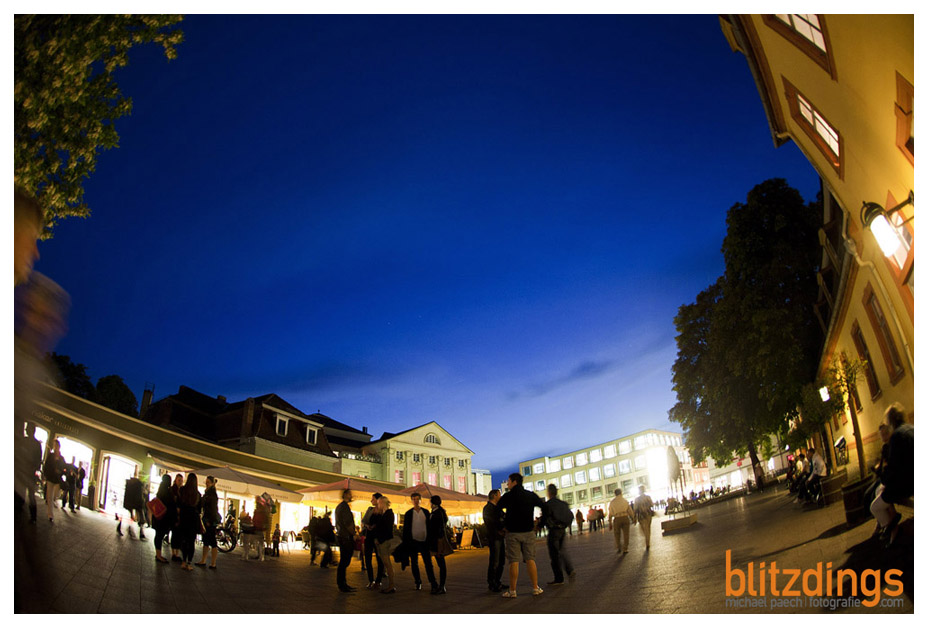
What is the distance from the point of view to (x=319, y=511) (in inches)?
185

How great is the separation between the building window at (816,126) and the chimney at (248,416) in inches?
265

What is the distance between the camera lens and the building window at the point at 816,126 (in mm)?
5689

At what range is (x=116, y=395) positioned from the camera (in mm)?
3965

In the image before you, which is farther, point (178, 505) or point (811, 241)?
point (811, 241)

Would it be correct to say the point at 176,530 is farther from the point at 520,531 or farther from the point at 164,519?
the point at 520,531

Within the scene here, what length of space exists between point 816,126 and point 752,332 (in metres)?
2.80

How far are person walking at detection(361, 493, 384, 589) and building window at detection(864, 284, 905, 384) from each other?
528 centimetres

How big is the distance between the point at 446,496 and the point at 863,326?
4.77m

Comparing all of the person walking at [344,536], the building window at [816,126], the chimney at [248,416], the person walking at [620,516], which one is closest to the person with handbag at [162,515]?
the chimney at [248,416]

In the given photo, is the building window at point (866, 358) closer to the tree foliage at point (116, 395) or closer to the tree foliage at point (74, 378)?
the tree foliage at point (116, 395)

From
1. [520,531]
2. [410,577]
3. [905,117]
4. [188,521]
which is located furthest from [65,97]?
[905,117]
